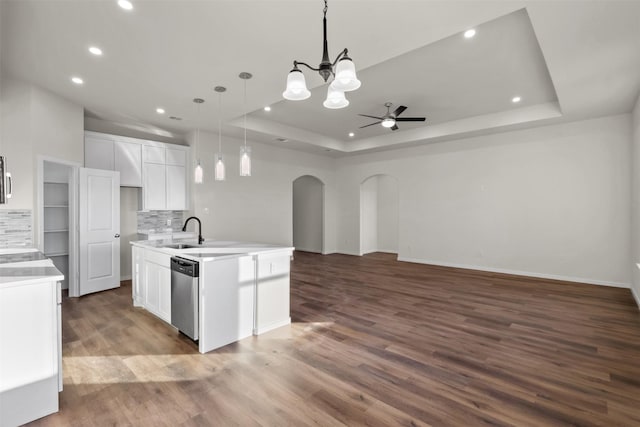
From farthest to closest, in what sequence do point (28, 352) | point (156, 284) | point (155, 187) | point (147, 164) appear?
point (155, 187)
point (147, 164)
point (156, 284)
point (28, 352)

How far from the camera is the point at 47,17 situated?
2.63 metres

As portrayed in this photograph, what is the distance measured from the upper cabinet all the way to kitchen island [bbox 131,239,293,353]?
2105mm

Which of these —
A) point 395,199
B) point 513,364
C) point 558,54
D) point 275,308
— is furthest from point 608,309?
point 395,199

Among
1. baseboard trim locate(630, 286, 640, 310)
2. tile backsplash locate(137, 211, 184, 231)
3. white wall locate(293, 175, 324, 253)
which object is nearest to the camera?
baseboard trim locate(630, 286, 640, 310)

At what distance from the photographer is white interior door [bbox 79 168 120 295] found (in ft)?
15.4

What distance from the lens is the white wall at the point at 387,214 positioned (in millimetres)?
9789

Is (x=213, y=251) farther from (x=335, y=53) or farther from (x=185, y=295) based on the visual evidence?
(x=335, y=53)

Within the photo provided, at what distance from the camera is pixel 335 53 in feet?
10.3

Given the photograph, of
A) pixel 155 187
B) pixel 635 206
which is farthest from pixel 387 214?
pixel 155 187

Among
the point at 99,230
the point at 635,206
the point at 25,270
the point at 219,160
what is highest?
the point at 219,160

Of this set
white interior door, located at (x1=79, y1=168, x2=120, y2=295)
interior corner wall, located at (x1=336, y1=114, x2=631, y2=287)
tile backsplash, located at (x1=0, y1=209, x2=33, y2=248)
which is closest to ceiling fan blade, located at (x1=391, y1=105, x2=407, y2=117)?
interior corner wall, located at (x1=336, y1=114, x2=631, y2=287)

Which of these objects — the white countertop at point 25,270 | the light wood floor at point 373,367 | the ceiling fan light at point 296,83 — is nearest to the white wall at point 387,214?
the light wood floor at point 373,367

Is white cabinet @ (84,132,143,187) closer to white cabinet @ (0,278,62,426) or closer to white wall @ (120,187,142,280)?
white wall @ (120,187,142,280)

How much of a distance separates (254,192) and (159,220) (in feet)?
7.04
